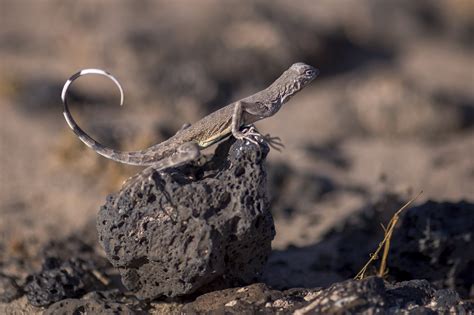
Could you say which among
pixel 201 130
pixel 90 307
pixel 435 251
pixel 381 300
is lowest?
pixel 381 300

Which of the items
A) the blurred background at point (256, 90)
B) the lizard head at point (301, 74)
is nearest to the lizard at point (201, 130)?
the lizard head at point (301, 74)

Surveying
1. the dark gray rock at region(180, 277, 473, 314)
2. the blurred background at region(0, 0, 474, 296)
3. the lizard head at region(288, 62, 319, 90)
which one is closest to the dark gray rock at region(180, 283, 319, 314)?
the dark gray rock at region(180, 277, 473, 314)

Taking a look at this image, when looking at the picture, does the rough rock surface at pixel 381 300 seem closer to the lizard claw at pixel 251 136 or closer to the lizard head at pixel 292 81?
the lizard claw at pixel 251 136

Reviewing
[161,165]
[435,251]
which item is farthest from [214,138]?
[435,251]

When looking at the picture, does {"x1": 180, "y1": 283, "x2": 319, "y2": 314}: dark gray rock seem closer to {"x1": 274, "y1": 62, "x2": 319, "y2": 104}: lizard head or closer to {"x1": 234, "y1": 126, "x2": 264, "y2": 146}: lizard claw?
{"x1": 234, "y1": 126, "x2": 264, "y2": 146}: lizard claw

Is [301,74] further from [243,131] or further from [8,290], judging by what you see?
[8,290]

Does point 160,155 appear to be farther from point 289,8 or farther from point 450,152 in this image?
point 289,8
